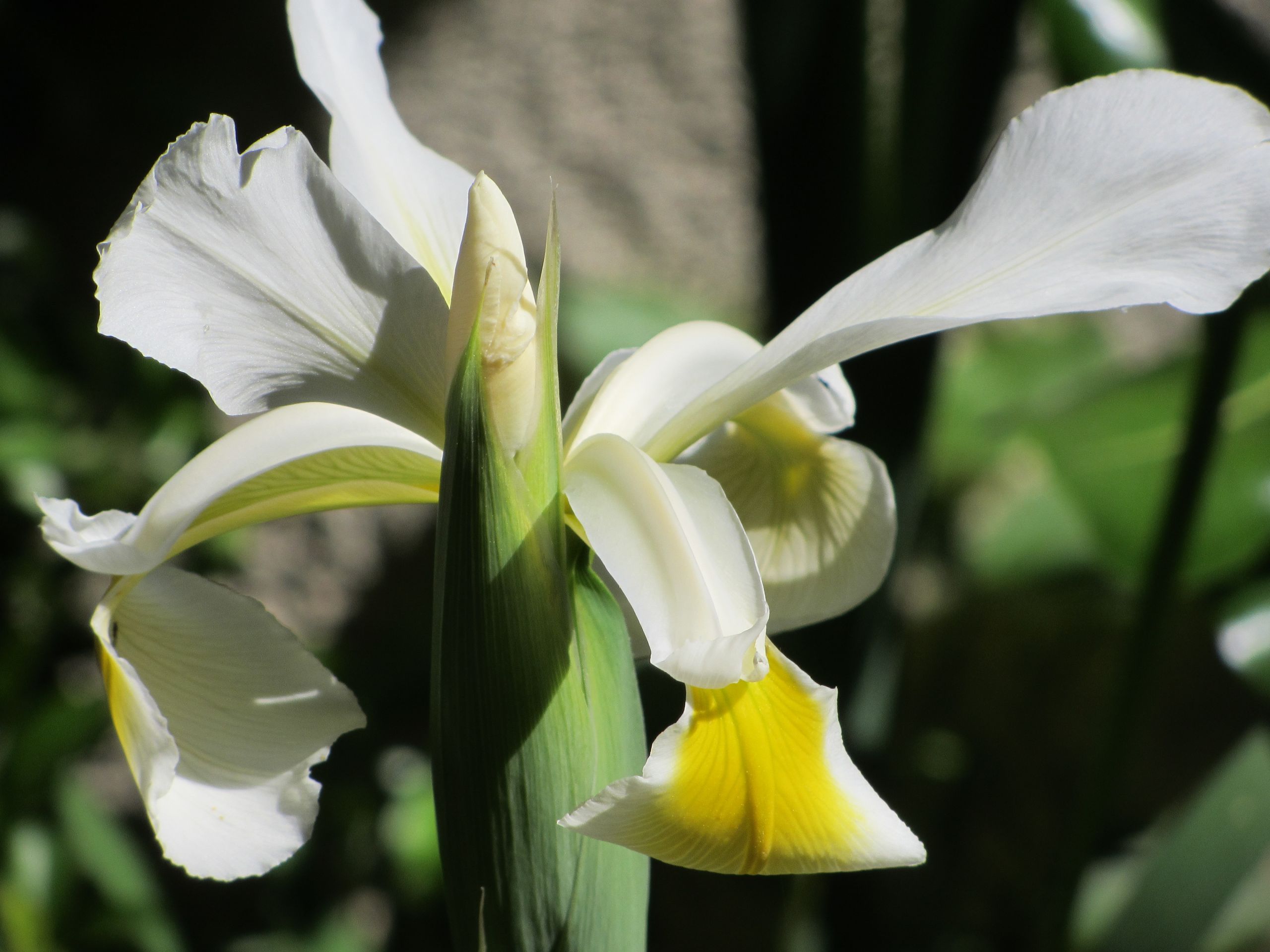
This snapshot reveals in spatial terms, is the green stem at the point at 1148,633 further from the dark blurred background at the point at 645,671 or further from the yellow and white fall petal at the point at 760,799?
the yellow and white fall petal at the point at 760,799

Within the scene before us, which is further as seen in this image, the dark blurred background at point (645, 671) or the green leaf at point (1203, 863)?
the dark blurred background at point (645, 671)

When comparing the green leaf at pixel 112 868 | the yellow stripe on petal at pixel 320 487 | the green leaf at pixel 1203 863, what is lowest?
the green leaf at pixel 112 868

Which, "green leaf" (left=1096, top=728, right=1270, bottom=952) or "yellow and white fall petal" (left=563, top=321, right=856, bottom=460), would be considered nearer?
"yellow and white fall petal" (left=563, top=321, right=856, bottom=460)

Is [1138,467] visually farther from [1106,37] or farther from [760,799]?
[760,799]

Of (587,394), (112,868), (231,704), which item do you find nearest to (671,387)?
(587,394)

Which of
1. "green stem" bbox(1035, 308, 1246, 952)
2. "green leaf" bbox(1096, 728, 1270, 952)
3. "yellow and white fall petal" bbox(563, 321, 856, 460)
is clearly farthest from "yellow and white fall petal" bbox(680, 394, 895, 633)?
"green leaf" bbox(1096, 728, 1270, 952)

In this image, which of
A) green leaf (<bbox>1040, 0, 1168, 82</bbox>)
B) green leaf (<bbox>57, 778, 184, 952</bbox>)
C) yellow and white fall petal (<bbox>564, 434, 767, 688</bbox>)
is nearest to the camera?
yellow and white fall petal (<bbox>564, 434, 767, 688</bbox>)

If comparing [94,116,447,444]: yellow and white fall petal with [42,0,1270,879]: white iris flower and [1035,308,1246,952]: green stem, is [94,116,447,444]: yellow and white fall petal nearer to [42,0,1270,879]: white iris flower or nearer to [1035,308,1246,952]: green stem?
[42,0,1270,879]: white iris flower

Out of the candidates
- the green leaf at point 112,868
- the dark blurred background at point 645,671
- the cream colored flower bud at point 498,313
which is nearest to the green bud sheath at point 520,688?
the cream colored flower bud at point 498,313
